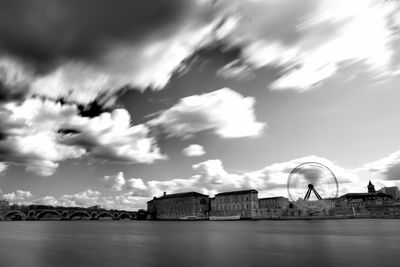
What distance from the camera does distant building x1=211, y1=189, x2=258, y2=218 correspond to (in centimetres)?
17488

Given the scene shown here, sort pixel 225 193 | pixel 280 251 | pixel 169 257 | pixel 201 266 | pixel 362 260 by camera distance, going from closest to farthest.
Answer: pixel 201 266 < pixel 362 260 < pixel 169 257 < pixel 280 251 < pixel 225 193

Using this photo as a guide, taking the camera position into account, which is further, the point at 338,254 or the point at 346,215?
the point at 346,215

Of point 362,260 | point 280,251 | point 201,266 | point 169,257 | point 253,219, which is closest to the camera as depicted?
point 201,266

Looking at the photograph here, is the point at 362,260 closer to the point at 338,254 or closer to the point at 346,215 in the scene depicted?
the point at 338,254

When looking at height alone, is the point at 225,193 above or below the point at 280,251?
above

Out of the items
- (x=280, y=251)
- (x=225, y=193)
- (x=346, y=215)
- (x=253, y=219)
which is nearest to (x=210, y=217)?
(x=225, y=193)

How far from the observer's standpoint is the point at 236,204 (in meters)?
181

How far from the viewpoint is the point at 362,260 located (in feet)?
97.7

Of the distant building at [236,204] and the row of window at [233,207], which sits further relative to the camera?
the row of window at [233,207]

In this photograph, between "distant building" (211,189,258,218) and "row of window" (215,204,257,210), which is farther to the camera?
Result: "row of window" (215,204,257,210)

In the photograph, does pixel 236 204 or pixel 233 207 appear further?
pixel 233 207

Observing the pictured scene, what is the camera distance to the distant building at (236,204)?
174875 millimetres

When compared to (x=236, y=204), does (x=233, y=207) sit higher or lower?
lower

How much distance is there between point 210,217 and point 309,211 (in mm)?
59829
